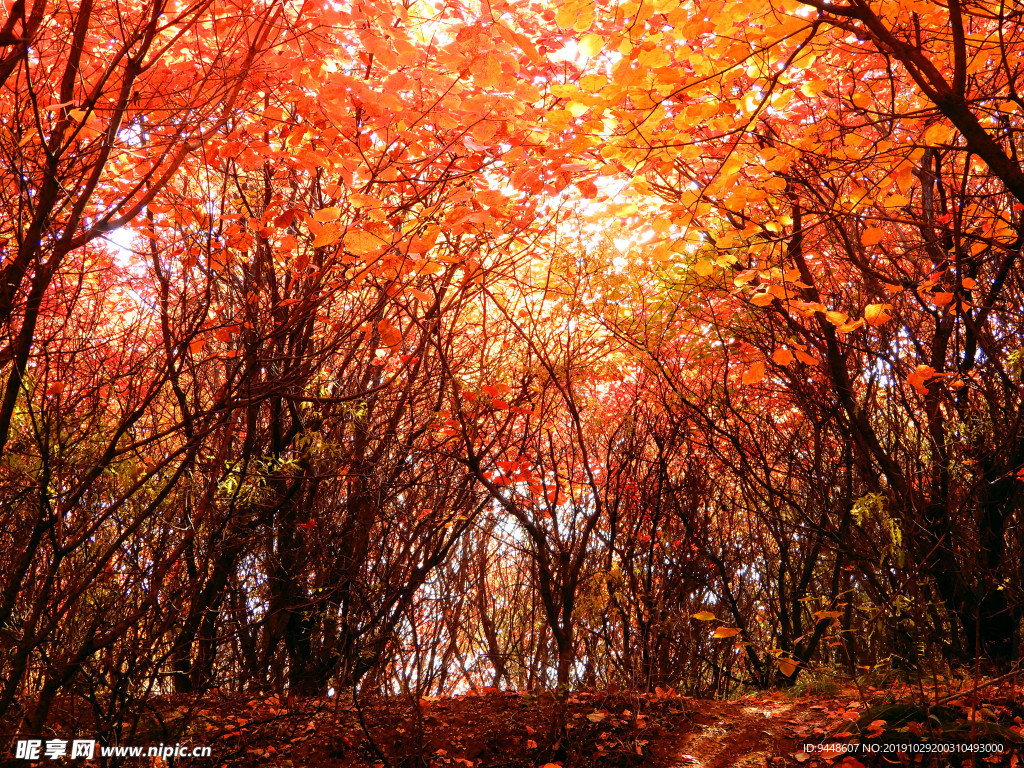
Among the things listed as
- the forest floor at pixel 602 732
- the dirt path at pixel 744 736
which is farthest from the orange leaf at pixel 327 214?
the dirt path at pixel 744 736

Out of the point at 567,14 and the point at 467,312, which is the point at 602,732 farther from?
the point at 567,14

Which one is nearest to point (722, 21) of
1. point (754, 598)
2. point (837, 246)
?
point (837, 246)

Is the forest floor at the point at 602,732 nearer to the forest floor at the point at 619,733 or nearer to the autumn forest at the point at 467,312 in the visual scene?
the forest floor at the point at 619,733

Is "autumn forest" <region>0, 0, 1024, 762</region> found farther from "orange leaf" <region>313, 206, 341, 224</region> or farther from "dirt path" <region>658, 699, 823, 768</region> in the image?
"dirt path" <region>658, 699, 823, 768</region>

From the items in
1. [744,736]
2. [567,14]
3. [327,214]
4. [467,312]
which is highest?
[467,312]

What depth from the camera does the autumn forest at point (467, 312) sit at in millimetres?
2654

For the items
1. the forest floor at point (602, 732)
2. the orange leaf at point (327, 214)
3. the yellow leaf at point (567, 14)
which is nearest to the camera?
the yellow leaf at point (567, 14)

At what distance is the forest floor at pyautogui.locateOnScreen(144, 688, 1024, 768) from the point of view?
316 centimetres

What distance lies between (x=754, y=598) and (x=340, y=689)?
5.57 meters

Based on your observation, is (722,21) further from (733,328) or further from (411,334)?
(411,334)

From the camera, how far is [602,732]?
385cm

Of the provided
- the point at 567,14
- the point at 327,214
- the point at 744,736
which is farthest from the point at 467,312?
the point at 744,736

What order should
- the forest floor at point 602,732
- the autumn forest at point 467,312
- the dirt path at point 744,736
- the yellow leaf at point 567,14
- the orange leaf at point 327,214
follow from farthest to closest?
the dirt path at point 744,736
the forest floor at point 602,732
the autumn forest at point 467,312
the orange leaf at point 327,214
the yellow leaf at point 567,14

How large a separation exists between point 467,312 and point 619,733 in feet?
12.2
